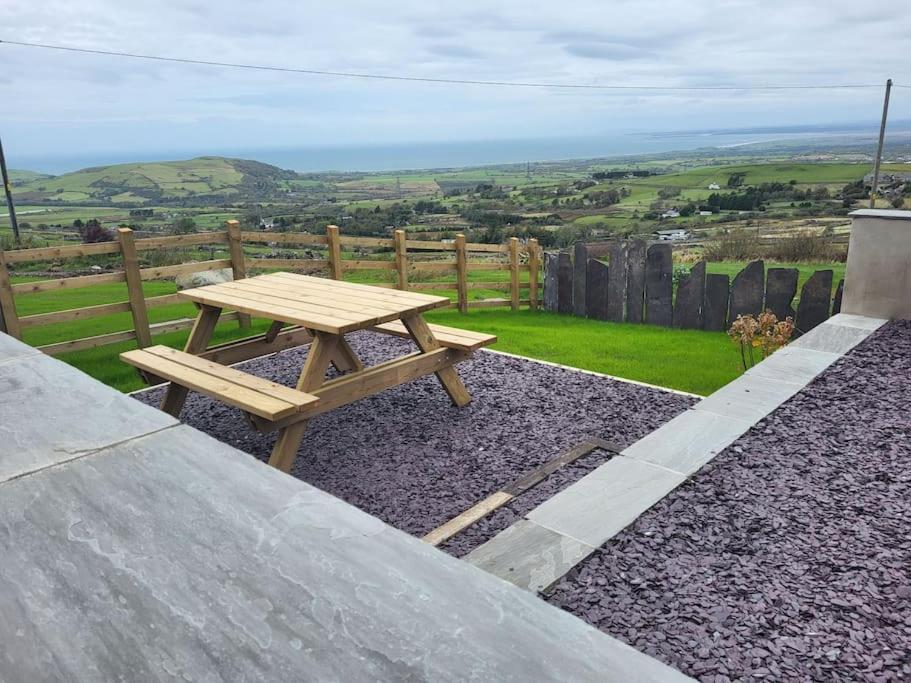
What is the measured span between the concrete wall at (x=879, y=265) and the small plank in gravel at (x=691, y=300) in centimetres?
226

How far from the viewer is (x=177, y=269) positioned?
6.75 m

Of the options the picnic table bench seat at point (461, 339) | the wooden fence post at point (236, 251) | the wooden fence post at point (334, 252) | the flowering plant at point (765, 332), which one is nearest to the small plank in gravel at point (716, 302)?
the flowering plant at point (765, 332)

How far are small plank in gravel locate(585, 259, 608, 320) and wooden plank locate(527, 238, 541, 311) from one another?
3.42ft

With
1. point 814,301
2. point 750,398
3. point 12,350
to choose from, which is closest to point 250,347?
point 12,350

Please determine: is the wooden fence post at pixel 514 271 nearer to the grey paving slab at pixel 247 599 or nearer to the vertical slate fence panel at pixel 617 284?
the vertical slate fence panel at pixel 617 284

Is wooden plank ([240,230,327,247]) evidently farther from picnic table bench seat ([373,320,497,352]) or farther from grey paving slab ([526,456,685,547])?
grey paving slab ([526,456,685,547])

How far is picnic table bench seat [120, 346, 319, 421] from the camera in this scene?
3.63m

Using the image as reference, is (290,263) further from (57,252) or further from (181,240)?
(57,252)

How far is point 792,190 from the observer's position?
34312 mm

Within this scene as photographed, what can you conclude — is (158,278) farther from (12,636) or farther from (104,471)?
(12,636)

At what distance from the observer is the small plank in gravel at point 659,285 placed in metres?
8.01

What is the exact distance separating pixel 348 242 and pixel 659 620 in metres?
6.54

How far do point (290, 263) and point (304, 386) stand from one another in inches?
165

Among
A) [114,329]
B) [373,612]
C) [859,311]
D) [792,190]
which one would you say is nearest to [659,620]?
[373,612]
